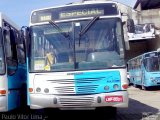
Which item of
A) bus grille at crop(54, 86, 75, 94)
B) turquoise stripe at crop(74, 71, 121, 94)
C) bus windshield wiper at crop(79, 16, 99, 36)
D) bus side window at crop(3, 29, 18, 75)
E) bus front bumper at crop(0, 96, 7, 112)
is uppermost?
bus windshield wiper at crop(79, 16, 99, 36)

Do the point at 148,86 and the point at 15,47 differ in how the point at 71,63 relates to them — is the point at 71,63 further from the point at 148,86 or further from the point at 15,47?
the point at 148,86

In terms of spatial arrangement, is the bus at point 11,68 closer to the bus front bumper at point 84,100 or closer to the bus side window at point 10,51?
the bus side window at point 10,51

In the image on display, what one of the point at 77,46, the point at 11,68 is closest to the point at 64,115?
the point at 11,68

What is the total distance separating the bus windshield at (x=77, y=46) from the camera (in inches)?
382

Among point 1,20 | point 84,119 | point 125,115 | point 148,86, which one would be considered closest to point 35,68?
point 1,20

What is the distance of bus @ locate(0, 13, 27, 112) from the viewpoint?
9.51 meters

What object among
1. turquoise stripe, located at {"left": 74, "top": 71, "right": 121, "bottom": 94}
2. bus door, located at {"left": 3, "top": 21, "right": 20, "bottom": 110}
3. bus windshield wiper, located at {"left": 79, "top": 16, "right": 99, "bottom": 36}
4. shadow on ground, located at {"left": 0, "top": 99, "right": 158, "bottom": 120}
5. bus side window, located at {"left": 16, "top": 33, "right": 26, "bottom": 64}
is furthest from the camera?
bus side window, located at {"left": 16, "top": 33, "right": 26, "bottom": 64}

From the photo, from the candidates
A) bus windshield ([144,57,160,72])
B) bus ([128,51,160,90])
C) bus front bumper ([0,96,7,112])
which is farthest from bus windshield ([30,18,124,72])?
bus windshield ([144,57,160,72])

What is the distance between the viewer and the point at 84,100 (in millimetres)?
9461

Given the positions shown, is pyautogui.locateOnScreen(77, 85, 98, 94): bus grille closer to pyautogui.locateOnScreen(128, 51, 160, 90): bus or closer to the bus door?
the bus door

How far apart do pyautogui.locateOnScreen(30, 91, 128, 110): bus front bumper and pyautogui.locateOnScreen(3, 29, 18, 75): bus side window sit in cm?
125

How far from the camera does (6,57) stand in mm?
9727

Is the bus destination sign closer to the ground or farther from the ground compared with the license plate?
farther from the ground

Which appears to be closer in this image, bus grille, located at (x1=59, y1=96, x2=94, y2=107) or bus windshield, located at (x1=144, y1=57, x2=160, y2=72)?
bus grille, located at (x1=59, y1=96, x2=94, y2=107)
